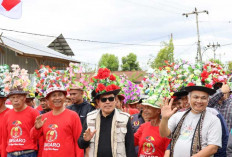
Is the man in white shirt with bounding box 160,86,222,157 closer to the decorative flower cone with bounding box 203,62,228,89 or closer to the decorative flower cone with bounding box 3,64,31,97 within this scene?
the decorative flower cone with bounding box 203,62,228,89

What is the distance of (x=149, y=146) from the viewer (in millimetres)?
4379

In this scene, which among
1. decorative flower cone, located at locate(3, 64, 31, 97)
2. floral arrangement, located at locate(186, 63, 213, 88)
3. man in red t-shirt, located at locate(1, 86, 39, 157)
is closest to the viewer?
floral arrangement, located at locate(186, 63, 213, 88)

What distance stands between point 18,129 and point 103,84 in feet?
6.71

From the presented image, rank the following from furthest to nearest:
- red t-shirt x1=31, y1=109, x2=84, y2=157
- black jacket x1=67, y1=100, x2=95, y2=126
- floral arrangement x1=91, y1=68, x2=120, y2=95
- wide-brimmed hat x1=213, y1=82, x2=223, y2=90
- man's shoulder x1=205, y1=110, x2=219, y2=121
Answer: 1. black jacket x1=67, y1=100, x2=95, y2=126
2. red t-shirt x1=31, y1=109, x2=84, y2=157
3. wide-brimmed hat x1=213, y1=82, x2=223, y2=90
4. floral arrangement x1=91, y1=68, x2=120, y2=95
5. man's shoulder x1=205, y1=110, x2=219, y2=121

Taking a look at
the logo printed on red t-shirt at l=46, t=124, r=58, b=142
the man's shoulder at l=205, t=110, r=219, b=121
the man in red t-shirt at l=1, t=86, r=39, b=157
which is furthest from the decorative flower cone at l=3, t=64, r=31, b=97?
the man's shoulder at l=205, t=110, r=219, b=121

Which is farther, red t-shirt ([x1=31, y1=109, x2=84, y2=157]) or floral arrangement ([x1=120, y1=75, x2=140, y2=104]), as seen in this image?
floral arrangement ([x1=120, y1=75, x2=140, y2=104])

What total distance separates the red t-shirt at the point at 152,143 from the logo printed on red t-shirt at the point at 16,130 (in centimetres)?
226

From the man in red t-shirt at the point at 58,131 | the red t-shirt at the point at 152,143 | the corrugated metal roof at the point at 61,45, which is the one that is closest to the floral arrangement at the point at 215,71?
the red t-shirt at the point at 152,143

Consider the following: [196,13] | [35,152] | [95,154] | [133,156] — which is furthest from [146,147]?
[196,13]

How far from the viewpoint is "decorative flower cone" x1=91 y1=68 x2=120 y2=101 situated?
14.3ft

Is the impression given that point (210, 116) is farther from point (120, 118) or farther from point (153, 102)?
point (120, 118)

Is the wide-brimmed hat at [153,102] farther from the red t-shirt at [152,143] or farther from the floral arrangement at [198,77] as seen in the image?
the floral arrangement at [198,77]

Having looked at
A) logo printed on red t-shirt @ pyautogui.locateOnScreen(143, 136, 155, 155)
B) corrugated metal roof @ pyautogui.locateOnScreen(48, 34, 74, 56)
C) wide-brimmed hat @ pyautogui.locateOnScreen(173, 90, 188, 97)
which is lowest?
logo printed on red t-shirt @ pyautogui.locateOnScreen(143, 136, 155, 155)

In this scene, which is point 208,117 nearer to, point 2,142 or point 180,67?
point 180,67
